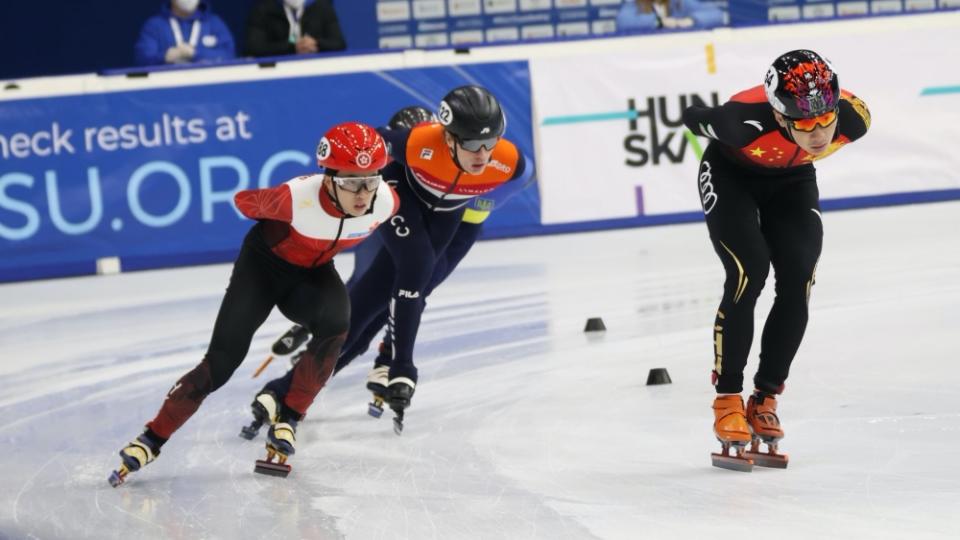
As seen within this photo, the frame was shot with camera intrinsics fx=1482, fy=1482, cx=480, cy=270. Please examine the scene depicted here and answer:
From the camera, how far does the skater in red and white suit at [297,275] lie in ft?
15.5

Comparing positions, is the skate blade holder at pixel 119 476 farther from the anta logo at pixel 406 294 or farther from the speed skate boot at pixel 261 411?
the anta logo at pixel 406 294

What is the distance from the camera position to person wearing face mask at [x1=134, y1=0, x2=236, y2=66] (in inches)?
462

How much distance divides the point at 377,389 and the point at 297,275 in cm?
91

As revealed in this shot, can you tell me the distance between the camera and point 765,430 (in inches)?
176

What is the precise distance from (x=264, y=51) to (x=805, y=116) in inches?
324

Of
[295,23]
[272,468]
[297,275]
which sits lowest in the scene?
[272,468]

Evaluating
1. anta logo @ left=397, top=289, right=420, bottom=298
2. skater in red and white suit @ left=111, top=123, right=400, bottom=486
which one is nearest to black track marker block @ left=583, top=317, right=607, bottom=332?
anta logo @ left=397, top=289, right=420, bottom=298

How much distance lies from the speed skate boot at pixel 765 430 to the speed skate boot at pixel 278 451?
57.1 inches

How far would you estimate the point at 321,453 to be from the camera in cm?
507

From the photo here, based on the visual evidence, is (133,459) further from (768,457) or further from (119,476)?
(768,457)

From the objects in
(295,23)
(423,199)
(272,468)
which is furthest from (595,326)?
(295,23)

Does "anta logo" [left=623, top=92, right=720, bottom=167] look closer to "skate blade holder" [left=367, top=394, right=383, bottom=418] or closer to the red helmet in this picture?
"skate blade holder" [left=367, top=394, right=383, bottom=418]

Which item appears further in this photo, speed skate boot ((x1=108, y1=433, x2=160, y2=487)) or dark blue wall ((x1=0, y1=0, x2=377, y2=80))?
dark blue wall ((x1=0, y1=0, x2=377, y2=80))

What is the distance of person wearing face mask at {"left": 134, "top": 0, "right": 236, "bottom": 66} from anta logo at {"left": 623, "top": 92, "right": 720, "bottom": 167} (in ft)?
10.9
